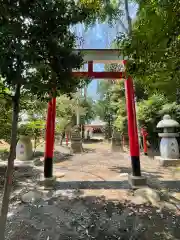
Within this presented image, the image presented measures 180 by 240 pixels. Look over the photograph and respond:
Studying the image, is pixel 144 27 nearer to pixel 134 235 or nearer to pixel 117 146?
pixel 134 235

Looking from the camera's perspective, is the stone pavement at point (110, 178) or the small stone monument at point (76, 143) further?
the small stone monument at point (76, 143)

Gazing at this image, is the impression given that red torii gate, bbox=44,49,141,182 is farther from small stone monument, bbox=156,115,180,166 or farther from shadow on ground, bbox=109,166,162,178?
small stone monument, bbox=156,115,180,166

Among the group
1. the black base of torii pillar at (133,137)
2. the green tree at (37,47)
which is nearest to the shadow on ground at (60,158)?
the black base of torii pillar at (133,137)

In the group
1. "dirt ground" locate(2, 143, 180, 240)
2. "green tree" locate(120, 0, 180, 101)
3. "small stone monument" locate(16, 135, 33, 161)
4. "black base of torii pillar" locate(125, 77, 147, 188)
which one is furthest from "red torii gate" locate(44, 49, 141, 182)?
"small stone monument" locate(16, 135, 33, 161)

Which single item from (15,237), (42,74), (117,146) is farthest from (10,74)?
(117,146)

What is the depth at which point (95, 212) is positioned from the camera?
457 cm

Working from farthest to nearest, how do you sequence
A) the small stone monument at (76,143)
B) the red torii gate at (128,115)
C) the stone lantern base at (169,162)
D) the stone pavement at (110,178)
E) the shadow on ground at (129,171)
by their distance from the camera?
the small stone monument at (76,143)
the stone lantern base at (169,162)
the shadow on ground at (129,171)
the red torii gate at (128,115)
the stone pavement at (110,178)

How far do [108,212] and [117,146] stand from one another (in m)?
10.1

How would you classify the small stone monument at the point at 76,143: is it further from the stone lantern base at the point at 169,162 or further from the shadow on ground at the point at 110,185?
the shadow on ground at the point at 110,185

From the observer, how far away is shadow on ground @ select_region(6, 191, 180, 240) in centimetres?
366

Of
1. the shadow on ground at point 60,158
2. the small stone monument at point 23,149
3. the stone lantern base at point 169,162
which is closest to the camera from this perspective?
the stone lantern base at point 169,162

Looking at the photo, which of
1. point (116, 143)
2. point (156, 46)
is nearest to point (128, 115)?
point (156, 46)

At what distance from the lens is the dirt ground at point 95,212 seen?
372 centimetres

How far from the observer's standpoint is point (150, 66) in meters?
3.14
